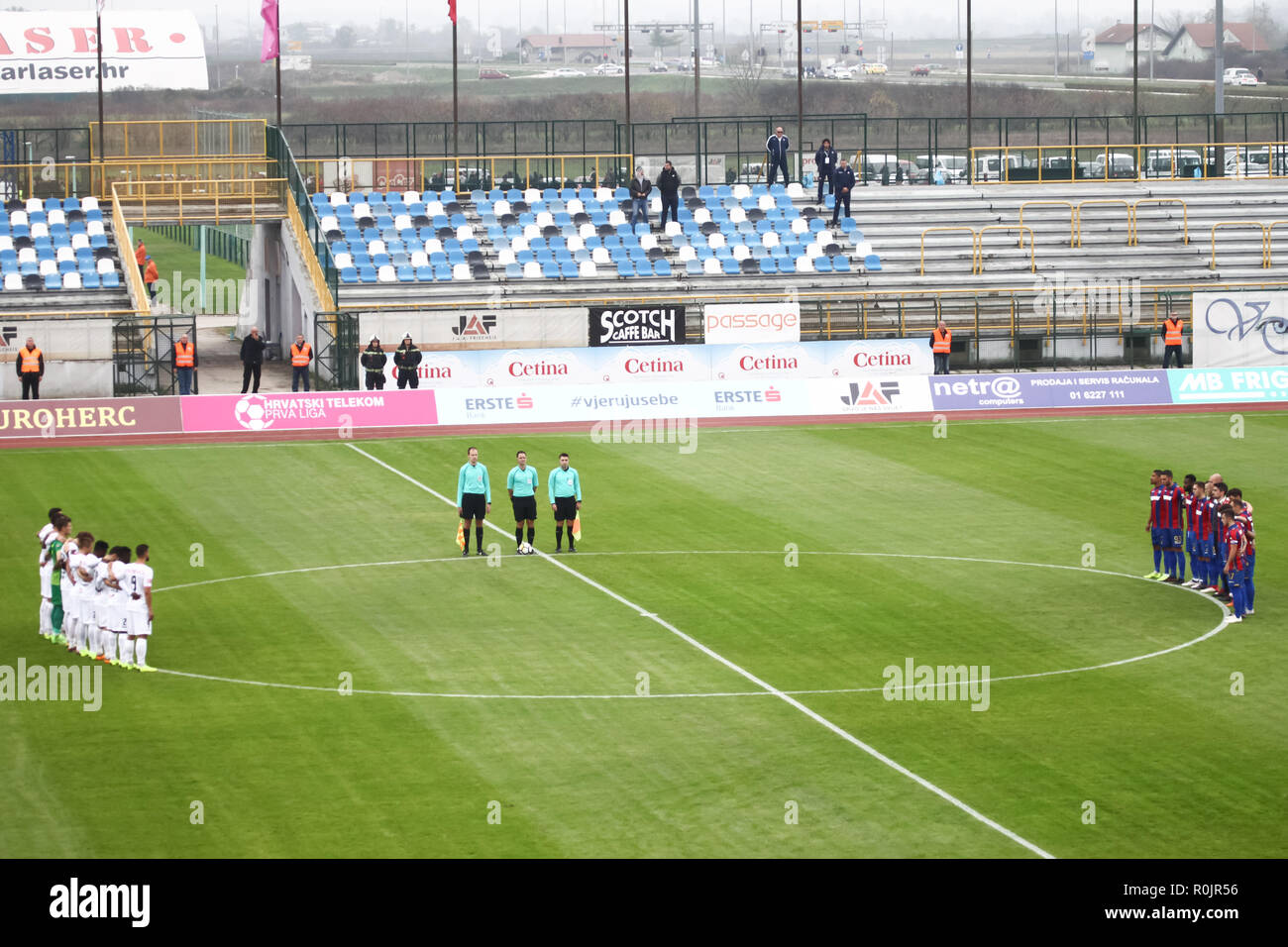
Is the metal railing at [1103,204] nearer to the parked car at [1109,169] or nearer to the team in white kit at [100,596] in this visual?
the parked car at [1109,169]

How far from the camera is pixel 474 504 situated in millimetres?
28969

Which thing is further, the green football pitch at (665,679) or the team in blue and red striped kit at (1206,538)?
the team in blue and red striped kit at (1206,538)

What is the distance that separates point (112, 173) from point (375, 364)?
17.4 m

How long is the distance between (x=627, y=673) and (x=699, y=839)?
19.4ft

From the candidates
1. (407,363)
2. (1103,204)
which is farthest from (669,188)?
(407,363)

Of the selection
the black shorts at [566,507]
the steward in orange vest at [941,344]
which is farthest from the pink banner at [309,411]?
the black shorts at [566,507]

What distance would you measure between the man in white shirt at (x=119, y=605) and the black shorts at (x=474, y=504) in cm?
736

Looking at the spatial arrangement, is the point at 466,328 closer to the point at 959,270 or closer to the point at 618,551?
the point at 959,270

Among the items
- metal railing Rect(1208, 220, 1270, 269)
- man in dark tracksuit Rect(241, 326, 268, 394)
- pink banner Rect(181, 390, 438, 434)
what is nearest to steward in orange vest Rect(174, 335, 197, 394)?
man in dark tracksuit Rect(241, 326, 268, 394)

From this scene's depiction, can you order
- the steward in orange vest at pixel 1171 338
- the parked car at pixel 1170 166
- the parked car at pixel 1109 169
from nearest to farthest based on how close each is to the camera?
1. the steward in orange vest at pixel 1171 338
2. the parked car at pixel 1170 166
3. the parked car at pixel 1109 169

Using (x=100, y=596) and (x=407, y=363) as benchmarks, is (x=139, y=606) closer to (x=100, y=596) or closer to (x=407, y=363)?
(x=100, y=596)

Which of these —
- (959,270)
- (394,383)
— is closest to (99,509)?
(394,383)

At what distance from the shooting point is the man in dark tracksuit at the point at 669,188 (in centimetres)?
5784

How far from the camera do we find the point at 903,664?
22.1 meters
